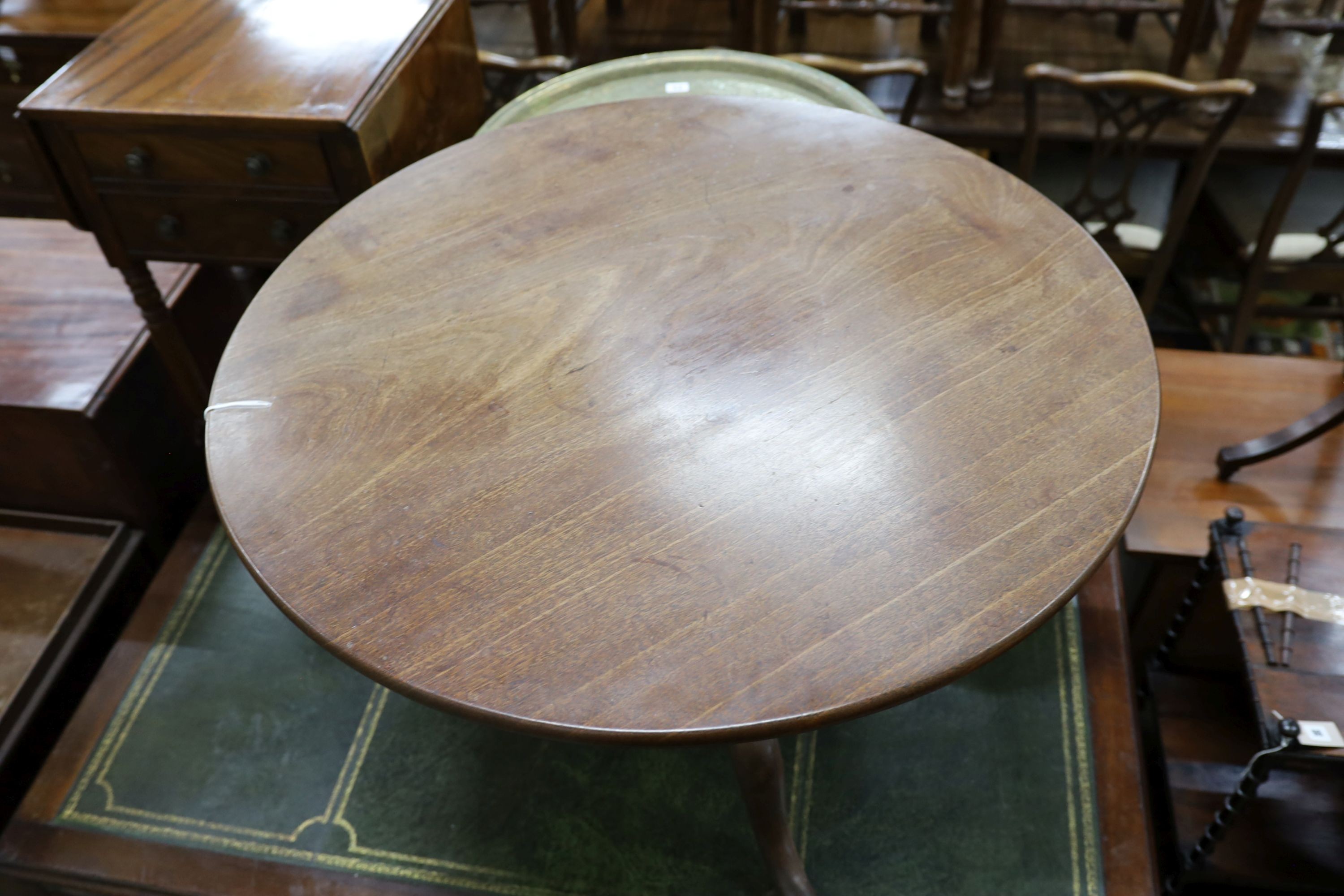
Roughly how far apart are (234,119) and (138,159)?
0.20m

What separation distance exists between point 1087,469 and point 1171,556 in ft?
3.19

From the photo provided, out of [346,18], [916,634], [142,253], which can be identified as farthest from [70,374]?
[916,634]

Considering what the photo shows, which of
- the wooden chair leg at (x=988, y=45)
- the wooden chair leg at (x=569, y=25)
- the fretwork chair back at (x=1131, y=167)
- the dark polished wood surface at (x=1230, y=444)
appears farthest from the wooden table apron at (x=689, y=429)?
the wooden chair leg at (x=569, y=25)

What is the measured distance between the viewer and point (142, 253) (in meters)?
1.73

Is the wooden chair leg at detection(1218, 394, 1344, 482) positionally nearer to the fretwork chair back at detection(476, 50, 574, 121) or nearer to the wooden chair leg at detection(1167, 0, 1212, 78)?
the wooden chair leg at detection(1167, 0, 1212, 78)

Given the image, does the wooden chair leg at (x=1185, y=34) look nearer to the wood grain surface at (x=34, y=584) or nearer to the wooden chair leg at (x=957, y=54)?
the wooden chair leg at (x=957, y=54)

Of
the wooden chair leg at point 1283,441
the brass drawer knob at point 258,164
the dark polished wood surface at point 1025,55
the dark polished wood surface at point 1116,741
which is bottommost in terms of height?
the dark polished wood surface at point 1116,741

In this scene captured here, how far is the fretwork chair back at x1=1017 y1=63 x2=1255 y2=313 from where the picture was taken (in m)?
2.14

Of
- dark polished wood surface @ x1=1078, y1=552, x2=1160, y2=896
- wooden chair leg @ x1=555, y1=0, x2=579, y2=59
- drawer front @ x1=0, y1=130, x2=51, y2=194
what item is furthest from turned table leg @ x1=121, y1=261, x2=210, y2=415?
dark polished wood surface @ x1=1078, y1=552, x2=1160, y2=896

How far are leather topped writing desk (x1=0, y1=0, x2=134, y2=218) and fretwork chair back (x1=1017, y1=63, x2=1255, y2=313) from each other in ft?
6.85

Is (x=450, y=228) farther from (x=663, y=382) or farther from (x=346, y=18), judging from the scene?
(x=346, y=18)

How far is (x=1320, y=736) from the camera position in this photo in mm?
1367

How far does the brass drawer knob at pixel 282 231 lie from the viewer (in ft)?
5.40

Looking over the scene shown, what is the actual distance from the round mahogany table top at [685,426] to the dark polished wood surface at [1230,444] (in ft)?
2.72
